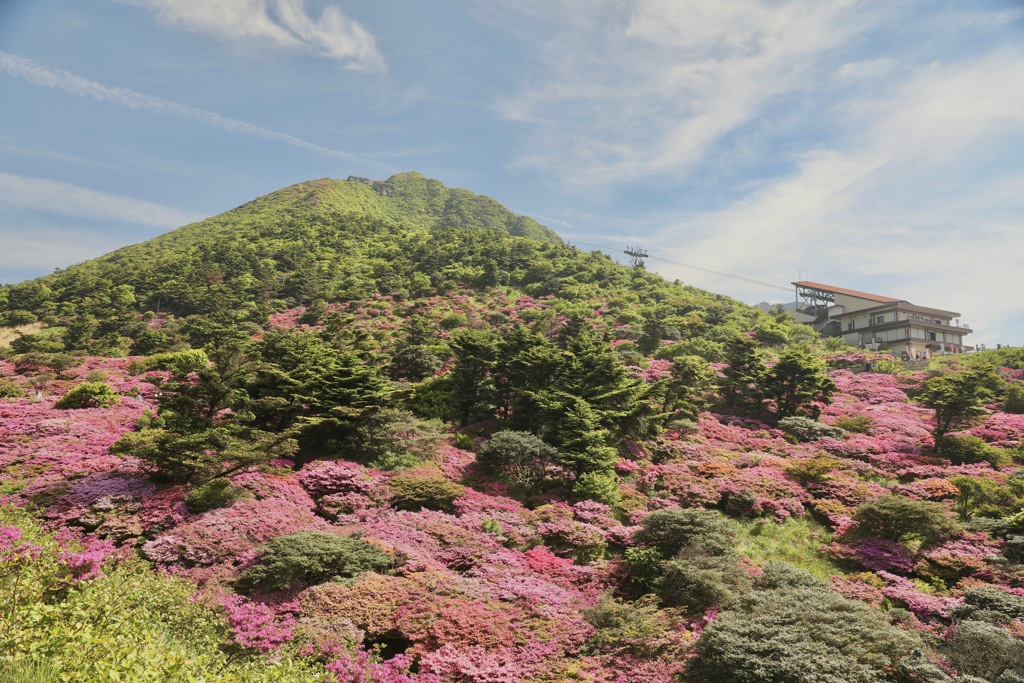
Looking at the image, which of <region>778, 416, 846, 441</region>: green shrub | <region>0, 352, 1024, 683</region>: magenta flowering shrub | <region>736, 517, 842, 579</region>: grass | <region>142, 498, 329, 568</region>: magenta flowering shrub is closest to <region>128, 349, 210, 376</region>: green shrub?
<region>0, 352, 1024, 683</region>: magenta flowering shrub

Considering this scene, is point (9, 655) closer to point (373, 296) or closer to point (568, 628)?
point (568, 628)

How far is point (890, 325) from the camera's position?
55625mm

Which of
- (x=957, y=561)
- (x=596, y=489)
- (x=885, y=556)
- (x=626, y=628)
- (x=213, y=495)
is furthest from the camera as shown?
(x=596, y=489)

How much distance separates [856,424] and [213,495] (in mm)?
32066

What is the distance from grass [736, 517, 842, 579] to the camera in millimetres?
16016

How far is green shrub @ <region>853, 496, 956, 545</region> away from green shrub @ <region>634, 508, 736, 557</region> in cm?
606

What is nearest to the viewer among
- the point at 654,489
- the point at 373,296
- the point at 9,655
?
the point at 9,655

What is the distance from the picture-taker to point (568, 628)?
436 inches

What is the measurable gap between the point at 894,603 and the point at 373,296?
50.7 metres

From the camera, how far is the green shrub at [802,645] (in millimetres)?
8758

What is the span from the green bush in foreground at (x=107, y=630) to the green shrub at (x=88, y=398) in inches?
603

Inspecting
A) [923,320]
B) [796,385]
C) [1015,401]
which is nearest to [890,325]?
[923,320]

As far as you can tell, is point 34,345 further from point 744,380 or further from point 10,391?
point 744,380

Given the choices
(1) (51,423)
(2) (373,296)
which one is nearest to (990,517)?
(1) (51,423)
